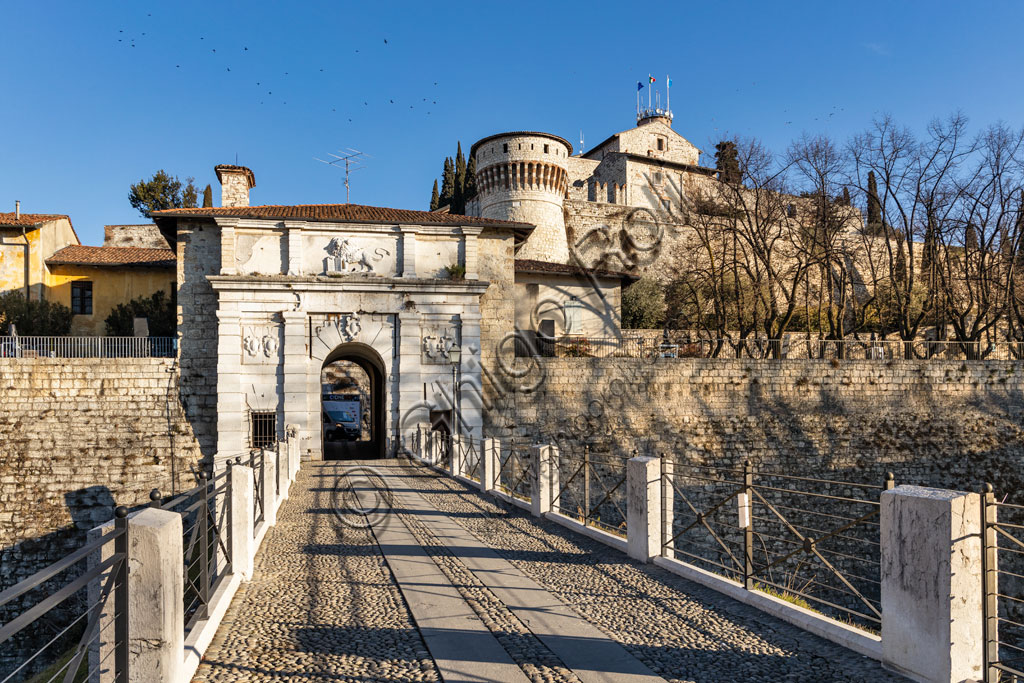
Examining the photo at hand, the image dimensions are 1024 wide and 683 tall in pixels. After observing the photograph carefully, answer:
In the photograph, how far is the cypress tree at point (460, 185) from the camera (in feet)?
181

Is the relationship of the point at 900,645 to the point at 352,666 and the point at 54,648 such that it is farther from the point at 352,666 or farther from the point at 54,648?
the point at 54,648

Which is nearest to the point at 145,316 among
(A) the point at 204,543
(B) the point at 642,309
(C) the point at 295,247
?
(C) the point at 295,247

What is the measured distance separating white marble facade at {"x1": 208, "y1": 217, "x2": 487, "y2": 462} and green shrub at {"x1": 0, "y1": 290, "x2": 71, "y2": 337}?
8.53 meters

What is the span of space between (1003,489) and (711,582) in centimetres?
2657

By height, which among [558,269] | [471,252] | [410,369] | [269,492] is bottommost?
[269,492]

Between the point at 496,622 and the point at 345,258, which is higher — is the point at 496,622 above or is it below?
below

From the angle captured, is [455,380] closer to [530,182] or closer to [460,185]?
[530,182]

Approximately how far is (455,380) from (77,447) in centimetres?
1187

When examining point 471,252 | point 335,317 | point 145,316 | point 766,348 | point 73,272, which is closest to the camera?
point 335,317

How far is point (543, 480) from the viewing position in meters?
10.5

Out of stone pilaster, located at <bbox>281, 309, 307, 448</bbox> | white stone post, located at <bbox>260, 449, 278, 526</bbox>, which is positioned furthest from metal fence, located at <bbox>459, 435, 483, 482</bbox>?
stone pilaster, located at <bbox>281, 309, 307, 448</bbox>

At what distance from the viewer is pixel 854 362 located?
2789 cm

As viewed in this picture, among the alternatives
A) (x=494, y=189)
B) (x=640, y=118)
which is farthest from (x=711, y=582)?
(x=640, y=118)

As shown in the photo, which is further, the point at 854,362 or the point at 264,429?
the point at 854,362
